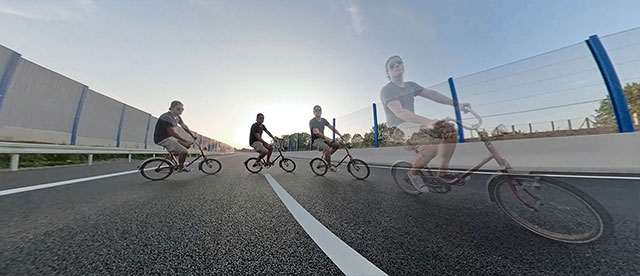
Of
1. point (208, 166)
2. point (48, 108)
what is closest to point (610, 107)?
point (208, 166)

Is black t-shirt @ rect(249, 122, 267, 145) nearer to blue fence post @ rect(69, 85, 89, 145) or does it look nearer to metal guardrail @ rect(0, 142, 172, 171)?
metal guardrail @ rect(0, 142, 172, 171)

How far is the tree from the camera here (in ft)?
14.1

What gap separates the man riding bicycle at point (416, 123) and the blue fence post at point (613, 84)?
162 inches

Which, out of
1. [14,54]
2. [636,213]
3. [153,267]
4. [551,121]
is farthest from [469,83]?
[14,54]

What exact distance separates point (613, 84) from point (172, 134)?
913 centimetres

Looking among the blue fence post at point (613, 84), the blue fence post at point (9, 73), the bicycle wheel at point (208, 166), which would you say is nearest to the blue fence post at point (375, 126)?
the blue fence post at point (613, 84)

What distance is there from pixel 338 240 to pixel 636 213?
8.91 ft

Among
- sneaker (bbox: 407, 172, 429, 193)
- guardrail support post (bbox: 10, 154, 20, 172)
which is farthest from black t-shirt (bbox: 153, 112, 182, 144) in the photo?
sneaker (bbox: 407, 172, 429, 193)

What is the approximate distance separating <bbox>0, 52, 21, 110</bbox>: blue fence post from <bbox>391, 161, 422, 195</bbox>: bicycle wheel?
9669mm

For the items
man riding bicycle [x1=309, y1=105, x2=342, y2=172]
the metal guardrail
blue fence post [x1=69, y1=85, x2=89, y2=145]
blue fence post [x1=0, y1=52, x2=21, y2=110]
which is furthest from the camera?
blue fence post [x1=69, y1=85, x2=89, y2=145]

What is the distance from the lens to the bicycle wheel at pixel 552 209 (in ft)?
5.07

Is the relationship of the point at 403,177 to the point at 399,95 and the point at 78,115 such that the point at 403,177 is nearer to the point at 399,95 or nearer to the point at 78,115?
the point at 399,95

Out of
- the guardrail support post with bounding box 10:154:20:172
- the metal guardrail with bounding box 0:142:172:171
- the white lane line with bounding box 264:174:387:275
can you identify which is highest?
the metal guardrail with bounding box 0:142:172:171

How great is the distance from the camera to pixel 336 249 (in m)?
1.33
